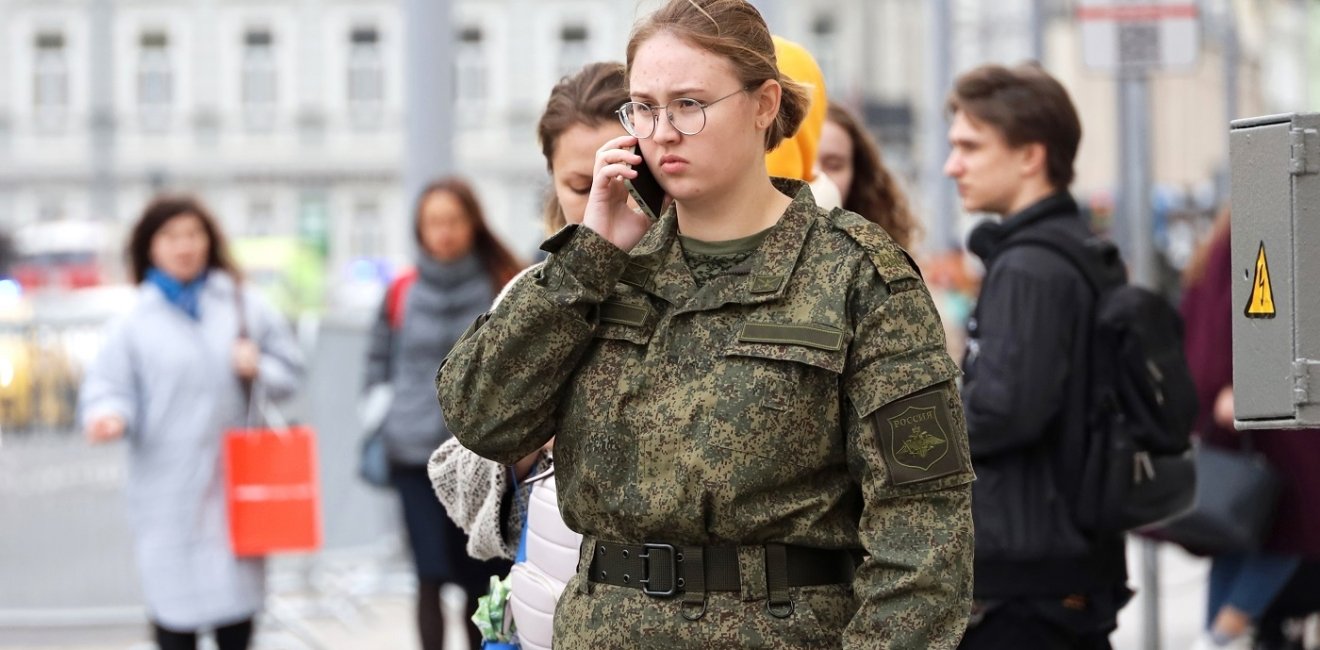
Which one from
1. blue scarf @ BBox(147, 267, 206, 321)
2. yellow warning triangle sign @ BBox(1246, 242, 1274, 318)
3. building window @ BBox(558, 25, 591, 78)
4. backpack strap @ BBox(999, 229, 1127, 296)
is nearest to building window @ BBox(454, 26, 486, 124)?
building window @ BBox(558, 25, 591, 78)

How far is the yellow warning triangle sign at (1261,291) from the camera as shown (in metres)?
3.05

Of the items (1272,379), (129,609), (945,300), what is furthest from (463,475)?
(945,300)

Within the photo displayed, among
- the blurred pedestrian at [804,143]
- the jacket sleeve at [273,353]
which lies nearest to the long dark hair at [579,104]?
the blurred pedestrian at [804,143]

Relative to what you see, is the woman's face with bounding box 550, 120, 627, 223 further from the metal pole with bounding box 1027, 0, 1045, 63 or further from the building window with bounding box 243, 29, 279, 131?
the building window with bounding box 243, 29, 279, 131

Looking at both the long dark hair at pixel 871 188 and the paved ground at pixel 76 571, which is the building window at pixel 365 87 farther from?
the long dark hair at pixel 871 188

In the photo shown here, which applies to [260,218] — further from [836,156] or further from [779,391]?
[779,391]

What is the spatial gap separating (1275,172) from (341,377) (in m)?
8.24

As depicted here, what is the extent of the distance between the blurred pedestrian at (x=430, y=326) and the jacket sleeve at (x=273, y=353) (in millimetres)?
414

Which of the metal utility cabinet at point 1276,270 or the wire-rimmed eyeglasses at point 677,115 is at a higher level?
the wire-rimmed eyeglasses at point 677,115

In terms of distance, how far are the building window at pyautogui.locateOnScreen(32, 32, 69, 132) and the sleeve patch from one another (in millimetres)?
54616

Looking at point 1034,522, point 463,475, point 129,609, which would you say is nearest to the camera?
point 463,475

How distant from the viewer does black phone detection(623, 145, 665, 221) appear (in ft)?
10.3

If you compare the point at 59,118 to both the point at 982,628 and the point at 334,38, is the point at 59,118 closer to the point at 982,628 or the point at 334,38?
the point at 334,38

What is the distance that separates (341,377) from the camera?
10.9 metres
